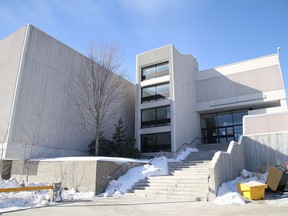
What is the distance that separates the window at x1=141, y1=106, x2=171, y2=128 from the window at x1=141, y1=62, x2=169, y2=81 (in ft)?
13.1

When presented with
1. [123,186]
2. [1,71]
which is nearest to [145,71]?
[1,71]

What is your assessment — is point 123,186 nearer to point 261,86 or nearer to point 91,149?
point 91,149

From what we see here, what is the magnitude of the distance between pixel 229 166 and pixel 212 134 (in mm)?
15757

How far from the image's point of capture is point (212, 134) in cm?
2884

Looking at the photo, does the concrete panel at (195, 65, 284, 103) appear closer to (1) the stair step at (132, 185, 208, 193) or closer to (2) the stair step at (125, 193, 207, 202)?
(1) the stair step at (132, 185, 208, 193)

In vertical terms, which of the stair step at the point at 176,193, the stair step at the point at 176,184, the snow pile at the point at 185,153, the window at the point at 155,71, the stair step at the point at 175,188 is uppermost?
the window at the point at 155,71

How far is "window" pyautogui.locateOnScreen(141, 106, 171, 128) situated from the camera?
25064 mm

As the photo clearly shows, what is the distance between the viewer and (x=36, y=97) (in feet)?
64.3

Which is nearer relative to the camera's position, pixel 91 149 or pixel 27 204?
pixel 27 204

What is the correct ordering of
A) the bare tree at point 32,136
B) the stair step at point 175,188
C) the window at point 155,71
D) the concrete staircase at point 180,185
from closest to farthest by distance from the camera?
the concrete staircase at point 180,185 → the stair step at point 175,188 → the bare tree at point 32,136 → the window at point 155,71

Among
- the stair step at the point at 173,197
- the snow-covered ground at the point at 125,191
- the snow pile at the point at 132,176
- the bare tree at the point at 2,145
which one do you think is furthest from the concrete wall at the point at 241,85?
the bare tree at the point at 2,145

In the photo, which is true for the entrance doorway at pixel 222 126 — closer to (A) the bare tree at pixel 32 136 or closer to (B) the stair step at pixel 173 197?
(B) the stair step at pixel 173 197

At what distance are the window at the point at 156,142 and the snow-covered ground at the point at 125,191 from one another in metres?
5.87

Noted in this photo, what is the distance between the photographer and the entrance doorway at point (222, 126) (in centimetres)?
2723
